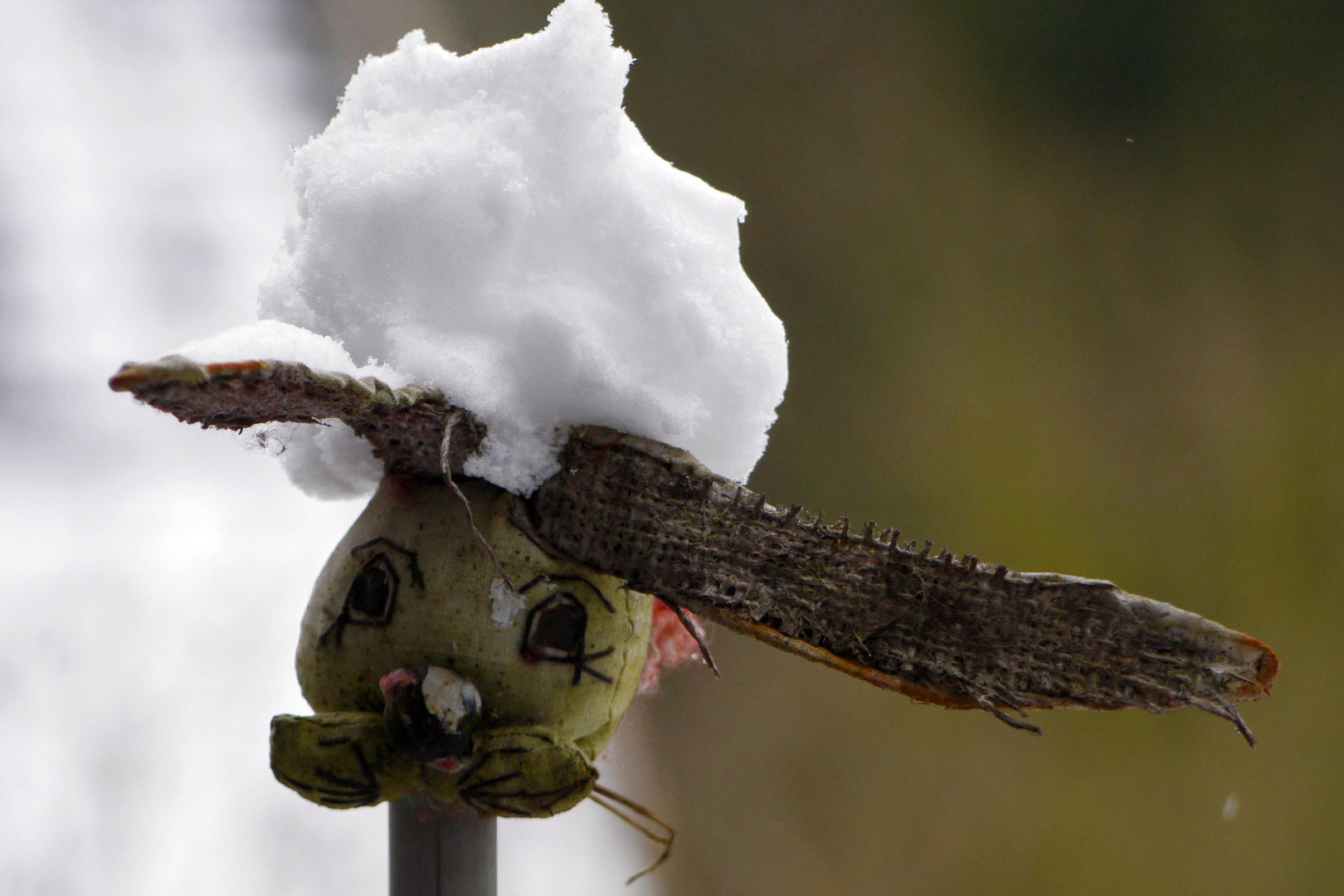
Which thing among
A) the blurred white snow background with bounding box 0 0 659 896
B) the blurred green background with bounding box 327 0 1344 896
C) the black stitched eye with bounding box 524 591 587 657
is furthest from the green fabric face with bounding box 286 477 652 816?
the blurred green background with bounding box 327 0 1344 896

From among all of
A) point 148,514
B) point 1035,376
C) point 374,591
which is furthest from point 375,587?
point 1035,376

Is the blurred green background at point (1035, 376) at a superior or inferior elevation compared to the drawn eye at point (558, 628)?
superior

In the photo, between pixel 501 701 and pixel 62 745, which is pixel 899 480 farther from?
pixel 62 745

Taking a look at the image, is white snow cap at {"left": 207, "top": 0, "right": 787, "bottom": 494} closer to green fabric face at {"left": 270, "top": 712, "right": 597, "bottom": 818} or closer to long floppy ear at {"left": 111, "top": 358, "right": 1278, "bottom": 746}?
long floppy ear at {"left": 111, "top": 358, "right": 1278, "bottom": 746}

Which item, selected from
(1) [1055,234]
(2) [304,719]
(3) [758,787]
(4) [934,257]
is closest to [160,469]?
(2) [304,719]

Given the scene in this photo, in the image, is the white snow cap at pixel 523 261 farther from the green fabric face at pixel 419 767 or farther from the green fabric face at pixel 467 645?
the green fabric face at pixel 419 767

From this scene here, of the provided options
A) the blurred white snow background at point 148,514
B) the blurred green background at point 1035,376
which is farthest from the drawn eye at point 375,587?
the blurred green background at point 1035,376
